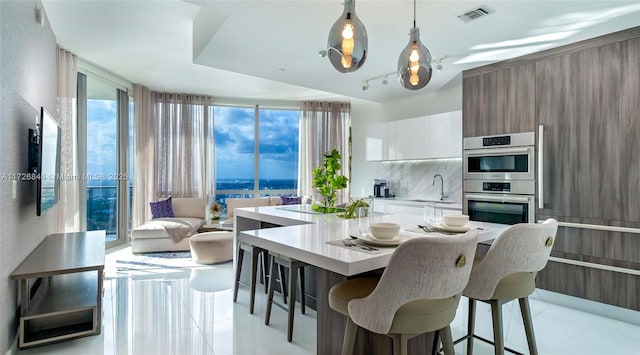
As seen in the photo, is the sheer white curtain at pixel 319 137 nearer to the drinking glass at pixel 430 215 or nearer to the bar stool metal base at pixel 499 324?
the drinking glass at pixel 430 215

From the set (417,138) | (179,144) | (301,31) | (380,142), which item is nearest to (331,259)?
(301,31)

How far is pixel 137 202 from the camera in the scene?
19.6 feet

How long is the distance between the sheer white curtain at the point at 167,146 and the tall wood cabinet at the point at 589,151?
5419mm

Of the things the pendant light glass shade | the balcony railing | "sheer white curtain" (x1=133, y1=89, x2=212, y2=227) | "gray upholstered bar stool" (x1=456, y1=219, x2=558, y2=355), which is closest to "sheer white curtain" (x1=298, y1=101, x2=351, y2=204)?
"sheer white curtain" (x1=133, y1=89, x2=212, y2=227)

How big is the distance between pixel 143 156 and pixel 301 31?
4354mm

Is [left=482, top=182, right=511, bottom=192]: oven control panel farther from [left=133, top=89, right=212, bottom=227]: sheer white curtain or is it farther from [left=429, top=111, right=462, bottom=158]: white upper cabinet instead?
[left=133, top=89, right=212, bottom=227]: sheer white curtain

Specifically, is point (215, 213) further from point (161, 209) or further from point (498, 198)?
point (498, 198)

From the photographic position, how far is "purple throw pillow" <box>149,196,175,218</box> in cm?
585

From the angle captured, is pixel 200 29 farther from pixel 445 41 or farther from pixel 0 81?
pixel 445 41

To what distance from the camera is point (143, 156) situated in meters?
6.09

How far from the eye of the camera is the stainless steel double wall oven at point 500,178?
10.5 feet

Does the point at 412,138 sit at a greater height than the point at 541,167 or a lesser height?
greater

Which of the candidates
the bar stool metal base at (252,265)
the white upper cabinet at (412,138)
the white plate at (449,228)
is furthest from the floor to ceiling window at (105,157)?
the white plate at (449,228)

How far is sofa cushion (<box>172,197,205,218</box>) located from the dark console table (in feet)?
10.1
